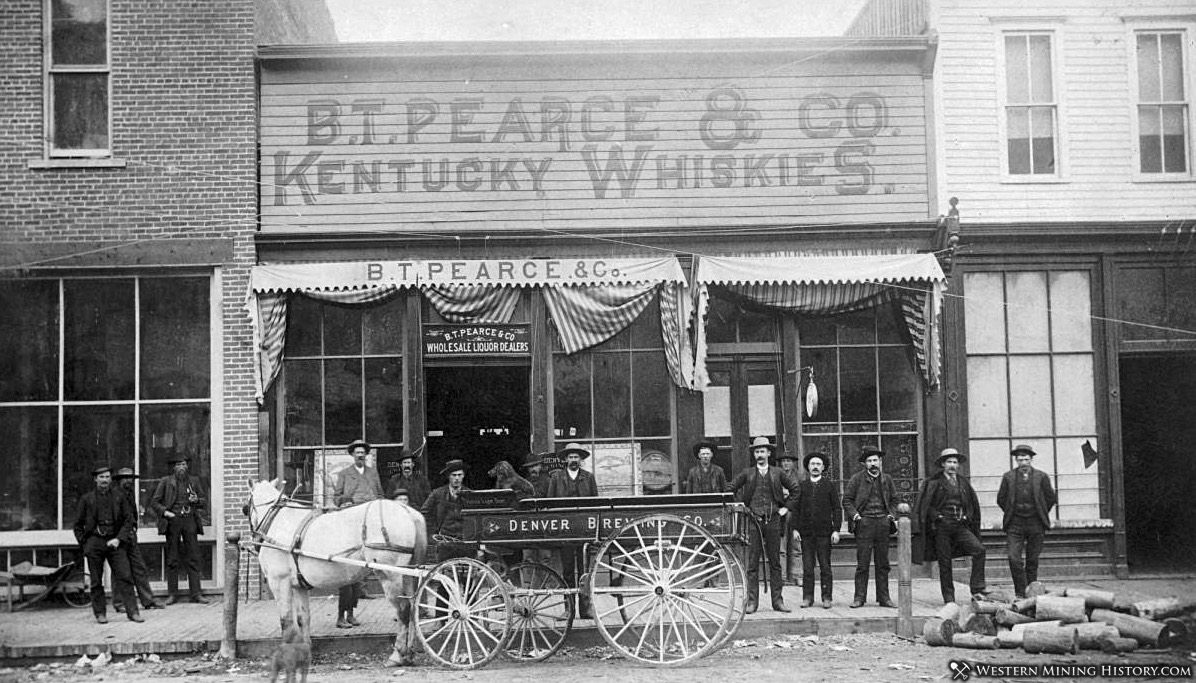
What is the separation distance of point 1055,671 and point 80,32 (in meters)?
12.9

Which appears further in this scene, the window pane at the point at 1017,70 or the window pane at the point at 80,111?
the window pane at the point at 1017,70

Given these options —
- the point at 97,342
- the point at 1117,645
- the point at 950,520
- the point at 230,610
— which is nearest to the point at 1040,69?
the point at 950,520

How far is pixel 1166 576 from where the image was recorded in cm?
1323

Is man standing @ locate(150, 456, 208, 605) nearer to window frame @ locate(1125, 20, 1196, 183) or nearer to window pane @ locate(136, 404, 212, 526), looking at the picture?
window pane @ locate(136, 404, 212, 526)

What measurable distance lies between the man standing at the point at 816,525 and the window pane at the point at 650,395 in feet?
7.57

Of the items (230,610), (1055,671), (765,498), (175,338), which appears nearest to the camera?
(1055,671)

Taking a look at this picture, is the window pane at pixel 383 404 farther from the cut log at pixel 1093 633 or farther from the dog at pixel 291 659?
the cut log at pixel 1093 633

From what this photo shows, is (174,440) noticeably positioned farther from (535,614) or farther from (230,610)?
(535,614)

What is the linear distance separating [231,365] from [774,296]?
22.1 ft

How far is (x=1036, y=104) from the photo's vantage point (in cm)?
1351

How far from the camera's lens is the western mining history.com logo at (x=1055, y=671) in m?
7.86

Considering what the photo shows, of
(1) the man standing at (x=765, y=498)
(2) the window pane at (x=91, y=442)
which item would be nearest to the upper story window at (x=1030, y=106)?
(1) the man standing at (x=765, y=498)

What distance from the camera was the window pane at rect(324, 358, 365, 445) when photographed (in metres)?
13.0

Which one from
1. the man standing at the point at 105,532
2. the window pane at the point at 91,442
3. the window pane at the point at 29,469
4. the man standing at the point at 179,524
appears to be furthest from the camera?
the window pane at the point at 91,442
